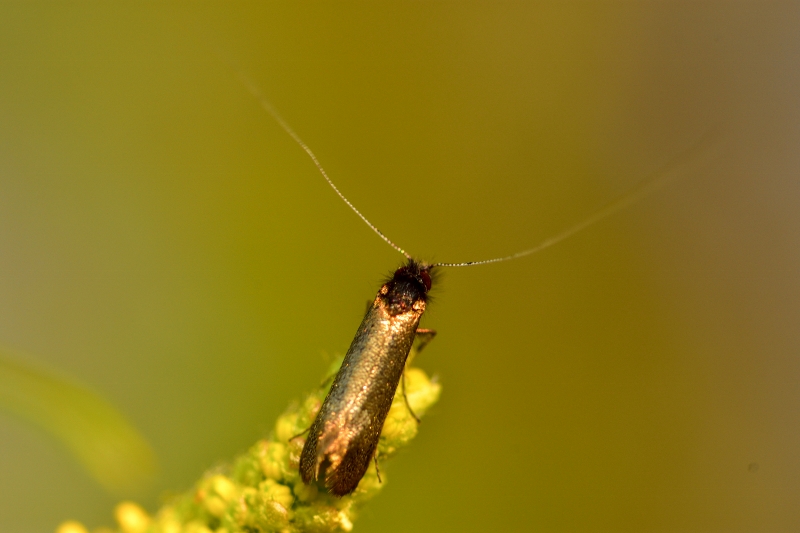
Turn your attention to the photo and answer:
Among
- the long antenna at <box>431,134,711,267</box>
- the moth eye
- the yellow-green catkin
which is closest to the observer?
the yellow-green catkin

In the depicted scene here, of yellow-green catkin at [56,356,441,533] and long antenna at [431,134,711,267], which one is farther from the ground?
long antenna at [431,134,711,267]

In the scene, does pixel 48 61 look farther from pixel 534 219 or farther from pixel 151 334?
pixel 534 219

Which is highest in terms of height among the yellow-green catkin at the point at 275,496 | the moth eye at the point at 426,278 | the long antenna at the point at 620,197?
the long antenna at the point at 620,197

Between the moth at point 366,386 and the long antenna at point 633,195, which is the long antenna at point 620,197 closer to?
the long antenna at point 633,195

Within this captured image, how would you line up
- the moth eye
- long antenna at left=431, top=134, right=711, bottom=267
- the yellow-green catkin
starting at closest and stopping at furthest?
the yellow-green catkin, the moth eye, long antenna at left=431, top=134, right=711, bottom=267

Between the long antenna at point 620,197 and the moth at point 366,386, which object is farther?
the long antenna at point 620,197

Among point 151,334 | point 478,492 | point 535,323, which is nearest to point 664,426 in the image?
point 535,323

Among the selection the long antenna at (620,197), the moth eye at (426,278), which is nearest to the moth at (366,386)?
the moth eye at (426,278)

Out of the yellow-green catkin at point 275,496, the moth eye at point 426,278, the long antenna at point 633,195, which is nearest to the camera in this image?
the yellow-green catkin at point 275,496

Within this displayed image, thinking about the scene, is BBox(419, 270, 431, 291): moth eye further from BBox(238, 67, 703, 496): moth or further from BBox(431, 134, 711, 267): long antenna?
BBox(431, 134, 711, 267): long antenna

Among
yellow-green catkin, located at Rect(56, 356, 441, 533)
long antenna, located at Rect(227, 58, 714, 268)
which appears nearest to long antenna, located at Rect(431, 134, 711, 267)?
long antenna, located at Rect(227, 58, 714, 268)
